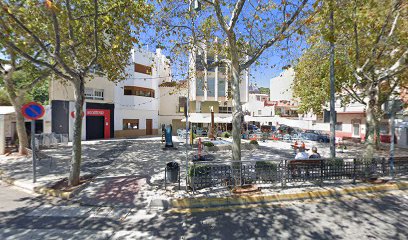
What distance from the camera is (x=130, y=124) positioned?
2416 cm

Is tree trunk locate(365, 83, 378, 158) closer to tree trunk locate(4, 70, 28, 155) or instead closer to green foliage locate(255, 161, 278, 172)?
green foliage locate(255, 161, 278, 172)

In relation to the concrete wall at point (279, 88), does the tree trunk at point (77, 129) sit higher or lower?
lower

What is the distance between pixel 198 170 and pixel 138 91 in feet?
65.2

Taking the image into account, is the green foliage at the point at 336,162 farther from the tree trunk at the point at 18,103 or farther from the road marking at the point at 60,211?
the tree trunk at the point at 18,103

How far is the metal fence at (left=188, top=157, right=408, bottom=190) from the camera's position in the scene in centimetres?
636

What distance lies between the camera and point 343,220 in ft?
15.8

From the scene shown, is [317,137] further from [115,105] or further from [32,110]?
[32,110]

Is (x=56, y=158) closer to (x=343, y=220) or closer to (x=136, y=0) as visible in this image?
(x=136, y=0)

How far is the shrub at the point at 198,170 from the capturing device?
626 cm

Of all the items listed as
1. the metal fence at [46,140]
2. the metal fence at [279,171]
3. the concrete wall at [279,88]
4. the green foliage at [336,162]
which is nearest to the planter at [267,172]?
the metal fence at [279,171]

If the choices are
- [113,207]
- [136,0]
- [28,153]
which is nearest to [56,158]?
[28,153]

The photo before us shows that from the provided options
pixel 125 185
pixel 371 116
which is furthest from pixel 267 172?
pixel 125 185

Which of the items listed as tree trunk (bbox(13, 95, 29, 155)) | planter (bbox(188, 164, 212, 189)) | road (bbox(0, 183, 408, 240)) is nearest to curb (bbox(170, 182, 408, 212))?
road (bbox(0, 183, 408, 240))

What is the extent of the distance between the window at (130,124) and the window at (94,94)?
3857mm
